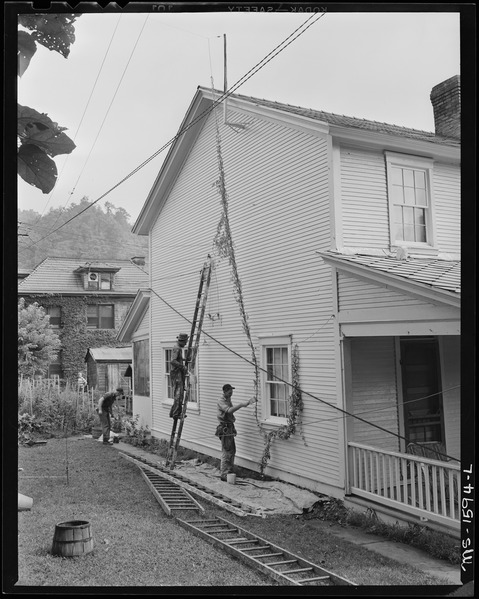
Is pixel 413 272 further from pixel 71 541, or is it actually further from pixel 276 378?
pixel 71 541

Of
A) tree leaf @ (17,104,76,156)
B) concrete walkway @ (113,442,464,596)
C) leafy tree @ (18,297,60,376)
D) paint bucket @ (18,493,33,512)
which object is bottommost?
concrete walkway @ (113,442,464,596)

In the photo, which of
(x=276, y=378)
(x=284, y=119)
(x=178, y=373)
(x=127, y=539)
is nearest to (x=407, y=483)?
(x=276, y=378)

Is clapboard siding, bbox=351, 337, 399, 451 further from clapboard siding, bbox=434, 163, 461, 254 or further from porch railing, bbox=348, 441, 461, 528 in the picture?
clapboard siding, bbox=434, 163, 461, 254

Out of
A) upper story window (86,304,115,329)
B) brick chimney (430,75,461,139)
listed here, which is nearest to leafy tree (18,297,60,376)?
upper story window (86,304,115,329)

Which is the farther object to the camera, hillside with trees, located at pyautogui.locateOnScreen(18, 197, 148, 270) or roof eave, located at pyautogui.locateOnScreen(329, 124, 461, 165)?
roof eave, located at pyautogui.locateOnScreen(329, 124, 461, 165)

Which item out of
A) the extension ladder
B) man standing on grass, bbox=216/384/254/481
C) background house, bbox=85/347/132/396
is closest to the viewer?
background house, bbox=85/347/132/396

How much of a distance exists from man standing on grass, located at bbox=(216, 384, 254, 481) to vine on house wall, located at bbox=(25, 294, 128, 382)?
1632 mm

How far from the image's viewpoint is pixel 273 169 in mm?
6938

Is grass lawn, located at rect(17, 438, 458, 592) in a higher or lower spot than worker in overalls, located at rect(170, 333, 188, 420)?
lower

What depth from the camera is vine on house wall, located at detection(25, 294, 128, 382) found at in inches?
207

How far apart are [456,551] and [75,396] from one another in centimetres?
354

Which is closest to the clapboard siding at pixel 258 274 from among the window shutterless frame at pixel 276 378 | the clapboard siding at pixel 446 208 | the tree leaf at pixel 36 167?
the window shutterless frame at pixel 276 378
